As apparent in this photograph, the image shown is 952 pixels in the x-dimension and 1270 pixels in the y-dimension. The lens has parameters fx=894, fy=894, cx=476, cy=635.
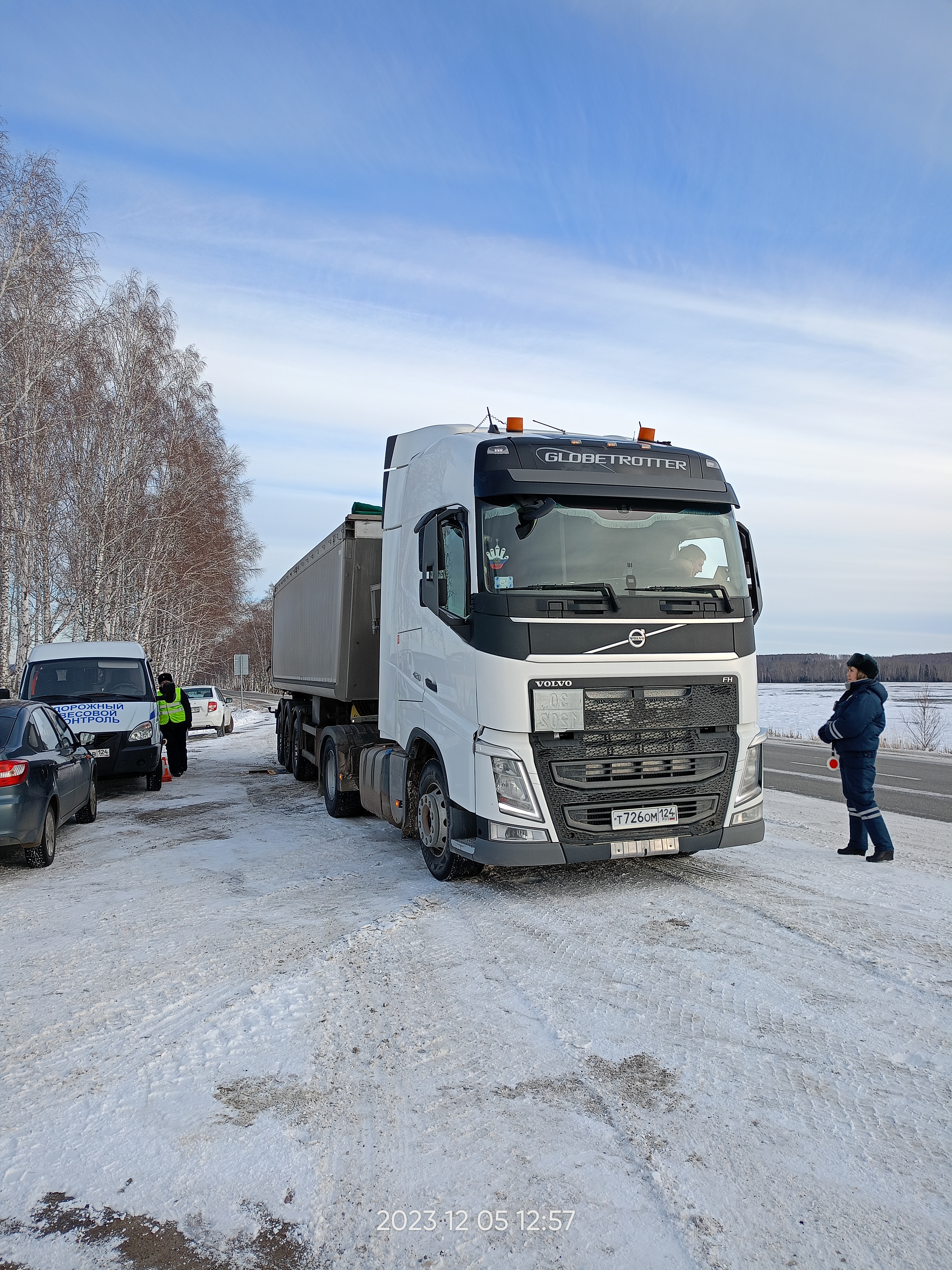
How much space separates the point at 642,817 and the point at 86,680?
32.1 feet

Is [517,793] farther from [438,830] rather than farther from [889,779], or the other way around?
[889,779]

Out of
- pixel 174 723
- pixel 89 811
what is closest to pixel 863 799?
pixel 89 811

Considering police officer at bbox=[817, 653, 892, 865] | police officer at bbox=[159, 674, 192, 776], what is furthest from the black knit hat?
police officer at bbox=[159, 674, 192, 776]

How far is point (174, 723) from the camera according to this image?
15.2 metres

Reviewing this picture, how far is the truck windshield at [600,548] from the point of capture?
6.12 meters

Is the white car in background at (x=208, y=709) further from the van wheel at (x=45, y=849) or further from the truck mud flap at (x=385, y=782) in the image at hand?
the van wheel at (x=45, y=849)

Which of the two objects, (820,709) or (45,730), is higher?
(45,730)

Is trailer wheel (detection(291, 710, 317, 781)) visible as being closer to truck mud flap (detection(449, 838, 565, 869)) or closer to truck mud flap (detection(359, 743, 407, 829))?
truck mud flap (detection(359, 743, 407, 829))

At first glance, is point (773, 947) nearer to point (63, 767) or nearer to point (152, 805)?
point (63, 767)

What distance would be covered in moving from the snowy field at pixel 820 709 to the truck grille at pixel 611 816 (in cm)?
535

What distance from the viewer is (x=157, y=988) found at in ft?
14.9

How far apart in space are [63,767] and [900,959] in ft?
23.7

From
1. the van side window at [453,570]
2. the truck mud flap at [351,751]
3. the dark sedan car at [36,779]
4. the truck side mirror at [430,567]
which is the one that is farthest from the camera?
the truck mud flap at [351,751]
